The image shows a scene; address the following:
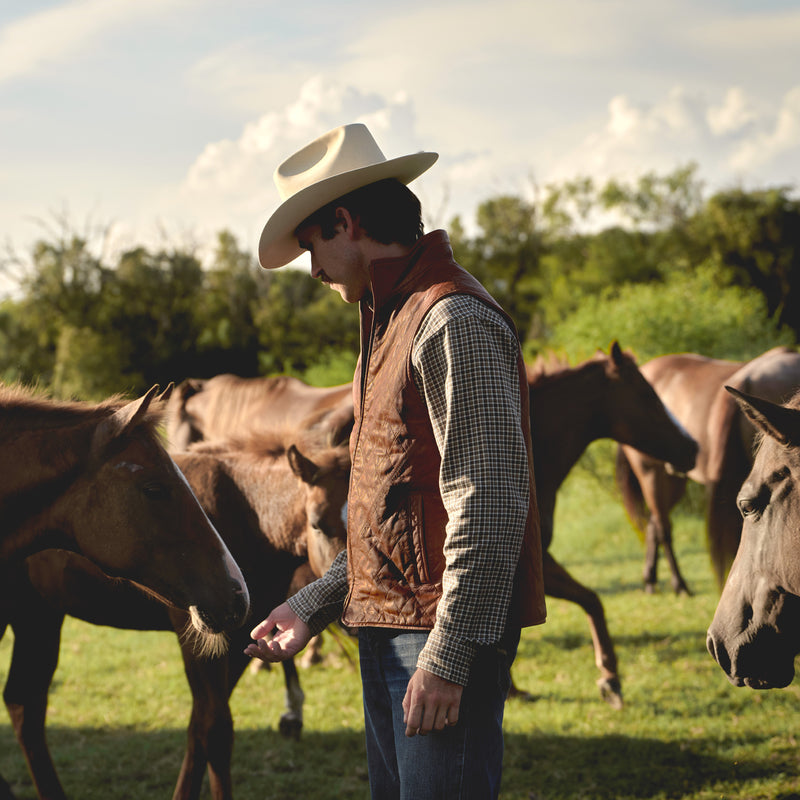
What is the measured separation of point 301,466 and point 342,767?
1907 mm

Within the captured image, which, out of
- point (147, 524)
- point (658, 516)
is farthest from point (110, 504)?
point (658, 516)

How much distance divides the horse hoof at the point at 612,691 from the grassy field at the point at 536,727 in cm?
7

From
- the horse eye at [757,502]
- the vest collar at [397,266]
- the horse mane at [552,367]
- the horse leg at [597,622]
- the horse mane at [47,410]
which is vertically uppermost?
the horse mane at [552,367]

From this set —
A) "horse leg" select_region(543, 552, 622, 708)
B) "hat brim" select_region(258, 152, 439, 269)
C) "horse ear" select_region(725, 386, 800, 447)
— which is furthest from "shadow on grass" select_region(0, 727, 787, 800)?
"hat brim" select_region(258, 152, 439, 269)

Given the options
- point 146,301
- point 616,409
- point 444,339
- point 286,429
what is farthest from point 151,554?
point 146,301

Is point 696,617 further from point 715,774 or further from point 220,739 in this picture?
point 220,739

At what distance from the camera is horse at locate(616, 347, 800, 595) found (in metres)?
6.36

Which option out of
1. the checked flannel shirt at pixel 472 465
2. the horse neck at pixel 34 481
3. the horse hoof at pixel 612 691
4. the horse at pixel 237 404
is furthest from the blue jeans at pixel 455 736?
the horse at pixel 237 404

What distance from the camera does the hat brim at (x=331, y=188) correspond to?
2.06 meters

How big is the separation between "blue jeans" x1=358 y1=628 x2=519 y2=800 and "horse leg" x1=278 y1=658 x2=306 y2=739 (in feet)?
12.2

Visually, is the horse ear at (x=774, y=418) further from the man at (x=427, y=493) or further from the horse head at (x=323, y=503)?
the horse head at (x=323, y=503)

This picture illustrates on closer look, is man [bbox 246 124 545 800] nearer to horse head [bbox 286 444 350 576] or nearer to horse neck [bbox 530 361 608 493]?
horse head [bbox 286 444 350 576]

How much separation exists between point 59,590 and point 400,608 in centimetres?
300

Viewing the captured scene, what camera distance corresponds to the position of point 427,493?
183cm
